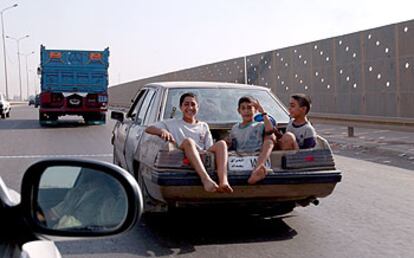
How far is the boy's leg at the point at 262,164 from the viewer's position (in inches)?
239

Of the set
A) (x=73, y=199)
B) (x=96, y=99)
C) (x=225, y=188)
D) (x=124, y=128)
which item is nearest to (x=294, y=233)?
(x=225, y=188)

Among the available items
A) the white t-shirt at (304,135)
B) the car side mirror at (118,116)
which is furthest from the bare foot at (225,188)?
the car side mirror at (118,116)

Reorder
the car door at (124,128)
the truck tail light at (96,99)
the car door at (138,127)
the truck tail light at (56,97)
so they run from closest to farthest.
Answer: the car door at (138,127) < the car door at (124,128) < the truck tail light at (56,97) < the truck tail light at (96,99)

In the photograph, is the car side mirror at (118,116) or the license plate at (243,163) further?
the car side mirror at (118,116)

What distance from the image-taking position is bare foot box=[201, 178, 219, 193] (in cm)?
592

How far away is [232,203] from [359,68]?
52.4ft

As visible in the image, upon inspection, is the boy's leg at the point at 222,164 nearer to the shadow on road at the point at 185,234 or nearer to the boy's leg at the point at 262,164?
the boy's leg at the point at 262,164

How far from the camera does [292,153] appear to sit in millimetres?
6293

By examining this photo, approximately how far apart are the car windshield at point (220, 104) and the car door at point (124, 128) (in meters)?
0.98

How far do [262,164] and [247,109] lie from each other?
911 millimetres

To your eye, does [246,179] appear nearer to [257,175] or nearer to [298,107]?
[257,175]

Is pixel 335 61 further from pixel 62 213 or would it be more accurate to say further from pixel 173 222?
pixel 62 213

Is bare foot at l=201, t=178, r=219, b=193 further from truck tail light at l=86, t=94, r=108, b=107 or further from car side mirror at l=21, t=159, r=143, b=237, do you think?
truck tail light at l=86, t=94, r=108, b=107

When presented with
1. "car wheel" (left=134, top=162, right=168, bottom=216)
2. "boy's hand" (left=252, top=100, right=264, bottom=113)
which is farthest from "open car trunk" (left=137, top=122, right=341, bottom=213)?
"boy's hand" (left=252, top=100, right=264, bottom=113)
